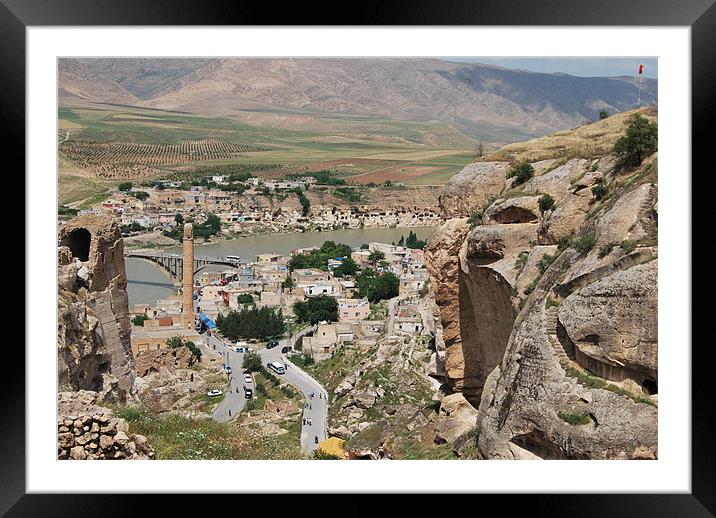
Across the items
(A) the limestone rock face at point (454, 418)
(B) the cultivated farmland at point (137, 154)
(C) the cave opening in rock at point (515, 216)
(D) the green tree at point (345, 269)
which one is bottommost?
(A) the limestone rock face at point (454, 418)

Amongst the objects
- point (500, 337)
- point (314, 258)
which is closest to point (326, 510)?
point (500, 337)

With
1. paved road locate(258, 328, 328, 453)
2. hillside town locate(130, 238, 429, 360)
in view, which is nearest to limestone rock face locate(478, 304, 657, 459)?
paved road locate(258, 328, 328, 453)

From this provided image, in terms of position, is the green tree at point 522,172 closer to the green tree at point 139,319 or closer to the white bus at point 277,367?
the white bus at point 277,367

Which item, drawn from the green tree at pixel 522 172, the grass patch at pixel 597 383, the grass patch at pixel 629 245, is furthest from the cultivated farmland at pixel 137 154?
the grass patch at pixel 597 383

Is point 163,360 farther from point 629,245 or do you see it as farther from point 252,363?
point 629,245

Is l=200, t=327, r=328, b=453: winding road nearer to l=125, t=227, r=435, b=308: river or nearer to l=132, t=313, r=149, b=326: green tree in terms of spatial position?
l=132, t=313, r=149, b=326: green tree
